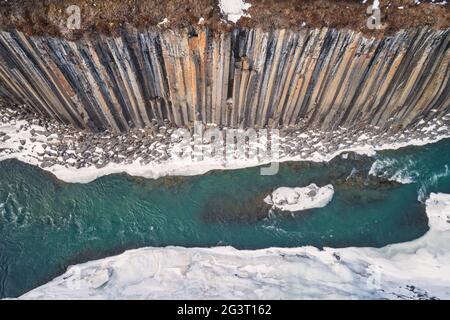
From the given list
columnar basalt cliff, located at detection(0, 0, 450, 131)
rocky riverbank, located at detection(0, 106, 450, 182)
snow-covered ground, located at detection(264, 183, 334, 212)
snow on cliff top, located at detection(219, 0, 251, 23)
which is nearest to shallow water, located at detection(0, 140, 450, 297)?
snow-covered ground, located at detection(264, 183, 334, 212)

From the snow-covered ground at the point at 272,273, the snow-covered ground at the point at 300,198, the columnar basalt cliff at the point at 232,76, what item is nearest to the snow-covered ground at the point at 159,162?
the columnar basalt cliff at the point at 232,76

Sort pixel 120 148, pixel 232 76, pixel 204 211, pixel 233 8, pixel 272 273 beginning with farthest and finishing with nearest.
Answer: pixel 120 148 < pixel 204 211 < pixel 272 273 < pixel 232 76 < pixel 233 8

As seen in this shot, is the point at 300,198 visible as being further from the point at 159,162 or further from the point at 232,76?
the point at 159,162

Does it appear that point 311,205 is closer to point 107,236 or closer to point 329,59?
point 329,59

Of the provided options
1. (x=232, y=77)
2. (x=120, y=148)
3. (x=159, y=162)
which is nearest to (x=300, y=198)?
(x=232, y=77)

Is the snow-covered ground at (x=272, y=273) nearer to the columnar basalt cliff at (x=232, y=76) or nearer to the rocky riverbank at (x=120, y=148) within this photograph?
the rocky riverbank at (x=120, y=148)

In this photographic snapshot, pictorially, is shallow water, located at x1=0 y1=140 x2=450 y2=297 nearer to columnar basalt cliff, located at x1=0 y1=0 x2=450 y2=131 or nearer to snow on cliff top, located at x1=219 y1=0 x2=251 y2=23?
A: columnar basalt cliff, located at x1=0 y1=0 x2=450 y2=131

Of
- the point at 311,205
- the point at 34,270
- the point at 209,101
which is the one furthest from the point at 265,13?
the point at 34,270

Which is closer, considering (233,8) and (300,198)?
(233,8)
